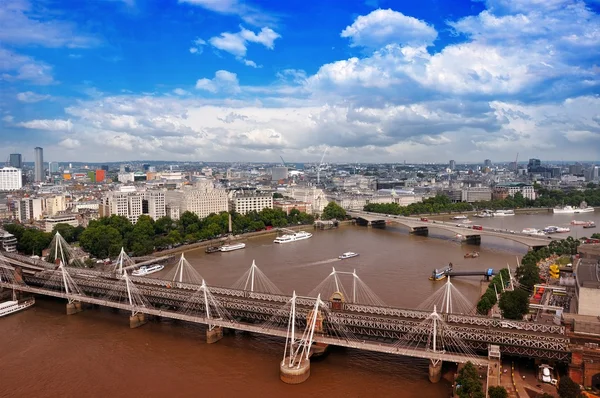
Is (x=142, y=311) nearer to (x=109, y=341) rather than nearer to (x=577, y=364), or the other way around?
(x=109, y=341)

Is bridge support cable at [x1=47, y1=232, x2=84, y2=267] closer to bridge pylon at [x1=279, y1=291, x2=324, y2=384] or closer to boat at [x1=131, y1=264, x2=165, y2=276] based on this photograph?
boat at [x1=131, y1=264, x2=165, y2=276]

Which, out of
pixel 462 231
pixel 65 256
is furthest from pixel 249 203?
pixel 65 256

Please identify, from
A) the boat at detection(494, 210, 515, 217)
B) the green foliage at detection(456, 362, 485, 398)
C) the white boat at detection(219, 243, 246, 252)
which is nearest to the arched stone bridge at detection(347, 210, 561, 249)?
the white boat at detection(219, 243, 246, 252)

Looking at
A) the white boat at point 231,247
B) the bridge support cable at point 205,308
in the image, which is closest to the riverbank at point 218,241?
the white boat at point 231,247

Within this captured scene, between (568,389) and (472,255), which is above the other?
(568,389)

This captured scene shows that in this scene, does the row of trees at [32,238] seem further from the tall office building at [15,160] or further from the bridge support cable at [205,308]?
the tall office building at [15,160]

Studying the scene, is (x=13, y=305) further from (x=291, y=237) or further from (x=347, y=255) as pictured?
(x=291, y=237)
